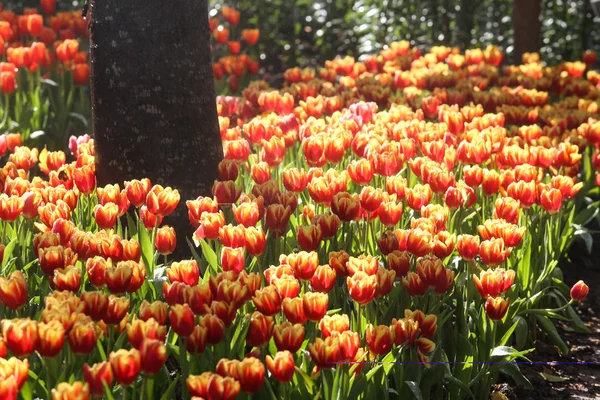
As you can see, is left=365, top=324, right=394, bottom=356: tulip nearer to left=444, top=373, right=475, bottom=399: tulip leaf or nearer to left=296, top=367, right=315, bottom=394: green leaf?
left=296, top=367, right=315, bottom=394: green leaf

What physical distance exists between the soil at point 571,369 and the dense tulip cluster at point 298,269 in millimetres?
109

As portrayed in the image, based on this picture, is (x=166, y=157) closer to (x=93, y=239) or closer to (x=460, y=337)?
(x=93, y=239)

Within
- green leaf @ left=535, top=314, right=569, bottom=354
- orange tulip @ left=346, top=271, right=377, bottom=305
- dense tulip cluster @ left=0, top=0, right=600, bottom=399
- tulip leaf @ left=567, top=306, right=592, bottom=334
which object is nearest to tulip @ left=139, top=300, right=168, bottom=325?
dense tulip cluster @ left=0, top=0, right=600, bottom=399

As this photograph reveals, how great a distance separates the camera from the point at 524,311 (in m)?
3.28

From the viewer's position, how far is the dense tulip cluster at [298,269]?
2221mm

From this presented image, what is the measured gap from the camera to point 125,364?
2.00 m

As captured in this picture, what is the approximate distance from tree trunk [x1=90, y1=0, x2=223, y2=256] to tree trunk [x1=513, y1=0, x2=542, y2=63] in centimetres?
493

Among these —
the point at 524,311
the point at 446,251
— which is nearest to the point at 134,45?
the point at 446,251

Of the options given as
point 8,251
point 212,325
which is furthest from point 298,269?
point 8,251

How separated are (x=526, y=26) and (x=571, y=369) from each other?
15.9ft

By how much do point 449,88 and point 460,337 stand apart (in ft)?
11.4

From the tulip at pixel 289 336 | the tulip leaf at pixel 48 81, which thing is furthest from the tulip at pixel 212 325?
the tulip leaf at pixel 48 81

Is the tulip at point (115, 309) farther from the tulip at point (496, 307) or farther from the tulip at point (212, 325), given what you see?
the tulip at point (496, 307)

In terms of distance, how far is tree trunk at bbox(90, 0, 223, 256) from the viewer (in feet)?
11.5
